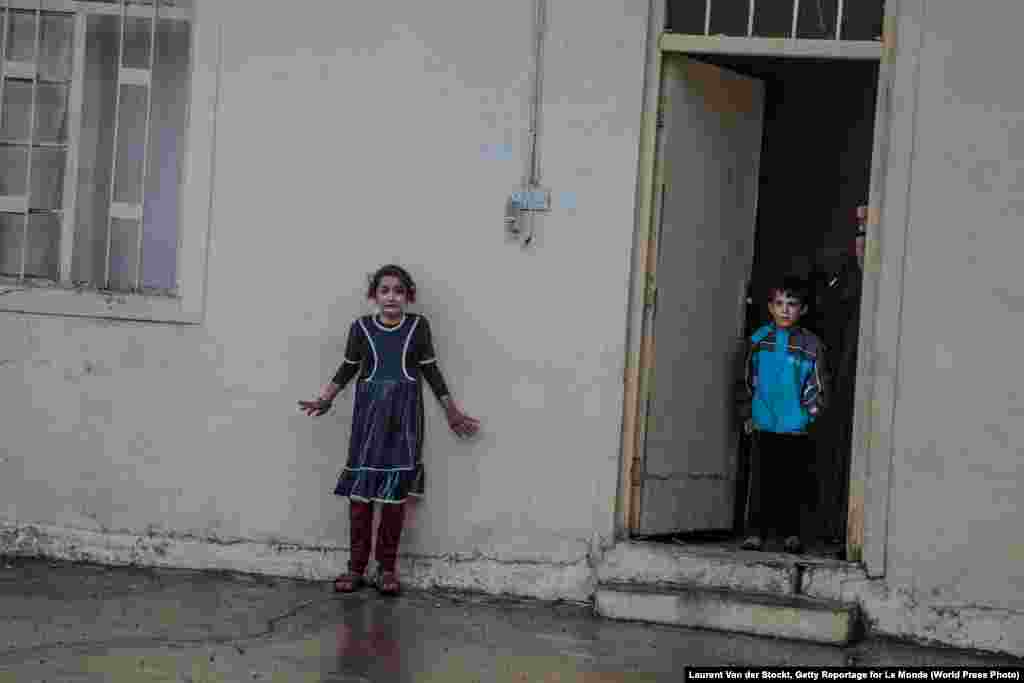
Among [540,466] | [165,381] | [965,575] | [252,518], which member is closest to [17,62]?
[165,381]

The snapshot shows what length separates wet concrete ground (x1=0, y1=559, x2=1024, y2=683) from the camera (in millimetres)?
6547

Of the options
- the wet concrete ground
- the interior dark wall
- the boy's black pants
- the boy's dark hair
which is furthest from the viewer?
the interior dark wall

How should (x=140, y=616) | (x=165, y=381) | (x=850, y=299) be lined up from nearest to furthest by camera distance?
(x=140, y=616), (x=165, y=381), (x=850, y=299)

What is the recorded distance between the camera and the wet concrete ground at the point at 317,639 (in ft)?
21.5

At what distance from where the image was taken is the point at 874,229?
8.20m

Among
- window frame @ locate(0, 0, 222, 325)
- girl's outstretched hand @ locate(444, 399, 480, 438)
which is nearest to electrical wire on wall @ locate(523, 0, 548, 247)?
girl's outstretched hand @ locate(444, 399, 480, 438)

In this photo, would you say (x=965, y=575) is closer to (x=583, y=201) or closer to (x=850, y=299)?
(x=850, y=299)

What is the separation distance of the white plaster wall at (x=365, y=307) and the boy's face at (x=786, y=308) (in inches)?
34.5

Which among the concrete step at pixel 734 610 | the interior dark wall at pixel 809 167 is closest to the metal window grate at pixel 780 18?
the interior dark wall at pixel 809 167

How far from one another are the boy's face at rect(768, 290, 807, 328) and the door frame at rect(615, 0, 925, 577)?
0.49m

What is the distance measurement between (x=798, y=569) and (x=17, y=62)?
4.67m

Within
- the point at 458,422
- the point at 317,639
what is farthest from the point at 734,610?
the point at 317,639

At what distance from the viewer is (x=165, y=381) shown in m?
8.60

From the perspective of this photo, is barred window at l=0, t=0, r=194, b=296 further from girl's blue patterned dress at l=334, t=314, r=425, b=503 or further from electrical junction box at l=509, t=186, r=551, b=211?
electrical junction box at l=509, t=186, r=551, b=211
